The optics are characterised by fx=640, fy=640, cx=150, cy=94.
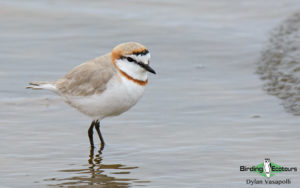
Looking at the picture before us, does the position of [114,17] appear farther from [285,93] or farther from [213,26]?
[285,93]

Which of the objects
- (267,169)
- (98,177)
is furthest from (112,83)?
(267,169)

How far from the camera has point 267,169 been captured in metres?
5.37

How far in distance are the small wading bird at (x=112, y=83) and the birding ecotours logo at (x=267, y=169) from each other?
48.7 inches

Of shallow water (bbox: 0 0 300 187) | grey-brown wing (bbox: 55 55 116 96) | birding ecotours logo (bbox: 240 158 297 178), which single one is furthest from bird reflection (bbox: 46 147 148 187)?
birding ecotours logo (bbox: 240 158 297 178)

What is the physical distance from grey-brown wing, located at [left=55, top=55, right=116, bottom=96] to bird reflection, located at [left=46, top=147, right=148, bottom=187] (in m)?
0.70

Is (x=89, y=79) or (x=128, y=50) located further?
(x=89, y=79)

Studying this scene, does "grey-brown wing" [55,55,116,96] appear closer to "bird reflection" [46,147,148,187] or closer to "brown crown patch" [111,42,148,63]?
"brown crown patch" [111,42,148,63]

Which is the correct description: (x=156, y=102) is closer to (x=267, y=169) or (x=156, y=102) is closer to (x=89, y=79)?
(x=89, y=79)

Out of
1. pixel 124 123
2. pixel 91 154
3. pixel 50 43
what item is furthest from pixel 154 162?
pixel 50 43

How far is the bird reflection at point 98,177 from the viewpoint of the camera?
5223mm

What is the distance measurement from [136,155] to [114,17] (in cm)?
528

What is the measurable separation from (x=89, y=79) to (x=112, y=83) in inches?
14.1

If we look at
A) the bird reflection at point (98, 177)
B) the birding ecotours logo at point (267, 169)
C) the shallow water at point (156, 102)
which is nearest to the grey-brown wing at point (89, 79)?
the shallow water at point (156, 102)

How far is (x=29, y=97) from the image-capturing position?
25.1 ft
